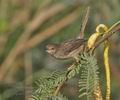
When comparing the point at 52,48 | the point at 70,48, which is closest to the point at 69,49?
the point at 70,48

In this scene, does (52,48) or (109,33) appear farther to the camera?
(52,48)

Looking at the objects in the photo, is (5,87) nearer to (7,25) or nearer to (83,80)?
(7,25)

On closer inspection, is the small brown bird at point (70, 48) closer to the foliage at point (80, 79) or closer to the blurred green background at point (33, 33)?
the foliage at point (80, 79)

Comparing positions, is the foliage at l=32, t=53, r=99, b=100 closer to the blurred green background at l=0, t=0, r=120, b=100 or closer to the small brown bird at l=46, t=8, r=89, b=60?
Answer: the small brown bird at l=46, t=8, r=89, b=60

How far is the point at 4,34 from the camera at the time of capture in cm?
389

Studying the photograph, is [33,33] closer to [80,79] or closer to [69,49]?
[69,49]

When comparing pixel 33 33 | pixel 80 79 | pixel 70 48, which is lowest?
pixel 80 79

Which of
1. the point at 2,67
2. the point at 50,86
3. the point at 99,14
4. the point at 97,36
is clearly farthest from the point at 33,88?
the point at 2,67

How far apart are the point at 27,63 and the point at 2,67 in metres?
0.19

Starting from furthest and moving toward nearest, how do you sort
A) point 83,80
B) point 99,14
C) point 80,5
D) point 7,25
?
point 7,25 → point 80,5 → point 99,14 → point 83,80

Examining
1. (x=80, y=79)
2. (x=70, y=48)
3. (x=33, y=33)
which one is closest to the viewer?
(x=80, y=79)

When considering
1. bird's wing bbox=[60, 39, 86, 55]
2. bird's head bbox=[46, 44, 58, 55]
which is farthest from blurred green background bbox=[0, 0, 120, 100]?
bird's wing bbox=[60, 39, 86, 55]

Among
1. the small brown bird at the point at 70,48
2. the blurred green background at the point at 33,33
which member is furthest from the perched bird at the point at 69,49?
the blurred green background at the point at 33,33

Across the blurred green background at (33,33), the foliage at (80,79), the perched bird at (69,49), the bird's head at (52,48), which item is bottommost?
the foliage at (80,79)
